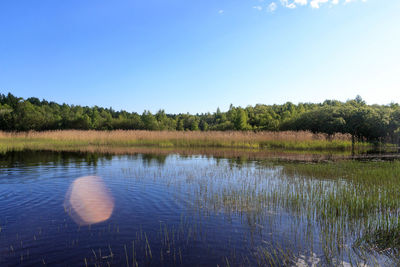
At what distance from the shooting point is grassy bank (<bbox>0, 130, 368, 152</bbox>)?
2339 cm

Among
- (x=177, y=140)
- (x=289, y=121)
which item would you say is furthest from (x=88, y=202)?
(x=289, y=121)

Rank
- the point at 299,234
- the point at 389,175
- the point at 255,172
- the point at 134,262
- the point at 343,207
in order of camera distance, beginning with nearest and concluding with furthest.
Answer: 1. the point at 134,262
2. the point at 299,234
3. the point at 343,207
4. the point at 389,175
5. the point at 255,172

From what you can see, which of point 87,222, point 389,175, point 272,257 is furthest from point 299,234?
point 389,175

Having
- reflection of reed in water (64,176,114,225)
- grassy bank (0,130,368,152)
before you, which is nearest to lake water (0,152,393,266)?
reflection of reed in water (64,176,114,225)

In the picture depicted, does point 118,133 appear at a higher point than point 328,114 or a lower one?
lower

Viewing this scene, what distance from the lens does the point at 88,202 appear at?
6.72 meters

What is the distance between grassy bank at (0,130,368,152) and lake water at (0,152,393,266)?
50.0ft

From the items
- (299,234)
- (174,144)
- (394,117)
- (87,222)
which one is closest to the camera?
A: (299,234)

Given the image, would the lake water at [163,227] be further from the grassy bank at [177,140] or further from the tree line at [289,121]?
the tree line at [289,121]

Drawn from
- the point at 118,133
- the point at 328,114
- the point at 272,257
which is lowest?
the point at 272,257

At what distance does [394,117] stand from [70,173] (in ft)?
118

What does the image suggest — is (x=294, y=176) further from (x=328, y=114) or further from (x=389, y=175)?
(x=328, y=114)

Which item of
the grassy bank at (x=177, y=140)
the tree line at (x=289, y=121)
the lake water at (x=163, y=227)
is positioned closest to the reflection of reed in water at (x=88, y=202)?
the lake water at (x=163, y=227)

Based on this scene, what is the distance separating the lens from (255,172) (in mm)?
A: 10625
